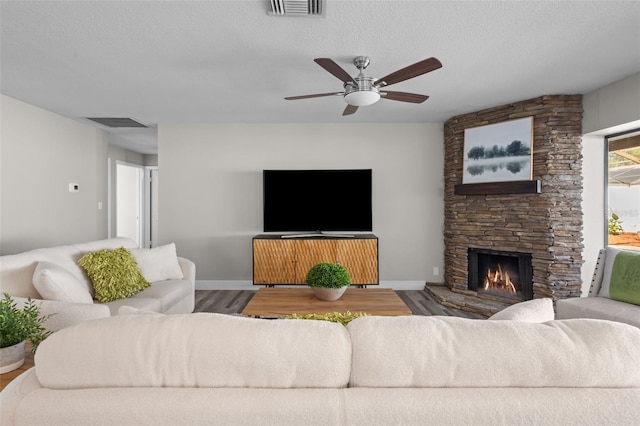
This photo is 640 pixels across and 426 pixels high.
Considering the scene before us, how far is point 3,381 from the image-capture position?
123cm

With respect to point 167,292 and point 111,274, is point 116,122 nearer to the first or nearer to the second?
point 111,274

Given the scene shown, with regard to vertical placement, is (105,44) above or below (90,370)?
above

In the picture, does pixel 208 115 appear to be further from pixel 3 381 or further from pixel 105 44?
pixel 3 381

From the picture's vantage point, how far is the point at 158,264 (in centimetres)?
327

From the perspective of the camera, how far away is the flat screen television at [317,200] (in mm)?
4602

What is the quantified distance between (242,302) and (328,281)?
1.83 metres

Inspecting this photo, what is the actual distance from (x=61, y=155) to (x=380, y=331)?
5.09 m

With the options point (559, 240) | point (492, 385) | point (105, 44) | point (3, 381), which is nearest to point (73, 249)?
point (105, 44)

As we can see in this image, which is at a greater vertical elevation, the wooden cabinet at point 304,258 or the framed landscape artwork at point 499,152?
the framed landscape artwork at point 499,152

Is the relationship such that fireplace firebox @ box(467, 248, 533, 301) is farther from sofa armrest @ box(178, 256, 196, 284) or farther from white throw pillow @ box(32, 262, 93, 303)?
white throw pillow @ box(32, 262, 93, 303)

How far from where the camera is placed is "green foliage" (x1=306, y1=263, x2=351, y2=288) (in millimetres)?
2811

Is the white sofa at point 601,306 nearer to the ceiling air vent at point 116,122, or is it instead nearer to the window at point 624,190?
the window at point 624,190

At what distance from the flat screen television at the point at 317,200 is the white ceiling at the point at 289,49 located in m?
1.02

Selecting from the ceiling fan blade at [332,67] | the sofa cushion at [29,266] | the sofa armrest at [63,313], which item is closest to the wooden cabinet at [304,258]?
the sofa cushion at [29,266]
